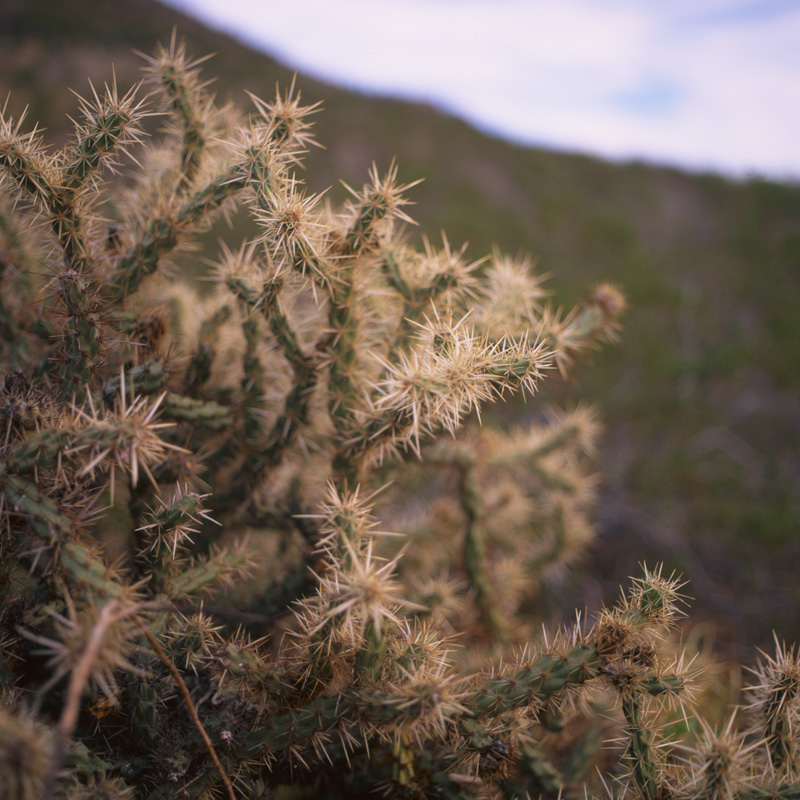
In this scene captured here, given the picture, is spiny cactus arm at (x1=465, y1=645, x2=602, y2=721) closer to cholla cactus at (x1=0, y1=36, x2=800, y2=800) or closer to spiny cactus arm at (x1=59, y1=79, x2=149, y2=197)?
cholla cactus at (x1=0, y1=36, x2=800, y2=800)

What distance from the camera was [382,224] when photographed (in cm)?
133

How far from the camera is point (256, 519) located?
1539 mm

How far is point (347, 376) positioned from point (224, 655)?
695 mm

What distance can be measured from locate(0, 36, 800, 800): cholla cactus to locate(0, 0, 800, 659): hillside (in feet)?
5.09

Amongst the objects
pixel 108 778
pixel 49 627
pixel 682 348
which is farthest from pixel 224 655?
pixel 682 348

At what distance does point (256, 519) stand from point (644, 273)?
5599 millimetres

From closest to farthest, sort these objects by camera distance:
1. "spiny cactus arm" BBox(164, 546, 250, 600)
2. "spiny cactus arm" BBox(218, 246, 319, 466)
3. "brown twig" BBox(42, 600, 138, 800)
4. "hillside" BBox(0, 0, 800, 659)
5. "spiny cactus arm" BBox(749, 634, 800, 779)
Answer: "brown twig" BBox(42, 600, 138, 800), "spiny cactus arm" BBox(749, 634, 800, 779), "spiny cactus arm" BBox(164, 546, 250, 600), "spiny cactus arm" BBox(218, 246, 319, 466), "hillside" BBox(0, 0, 800, 659)

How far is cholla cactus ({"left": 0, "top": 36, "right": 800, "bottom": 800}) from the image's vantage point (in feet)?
3.29

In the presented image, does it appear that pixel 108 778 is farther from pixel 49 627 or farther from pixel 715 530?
pixel 715 530

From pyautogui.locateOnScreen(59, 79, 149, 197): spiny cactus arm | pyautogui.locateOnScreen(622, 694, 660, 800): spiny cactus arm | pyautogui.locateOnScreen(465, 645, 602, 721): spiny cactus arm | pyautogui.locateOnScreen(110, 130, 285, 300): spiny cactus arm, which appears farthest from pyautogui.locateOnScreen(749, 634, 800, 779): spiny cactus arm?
pyautogui.locateOnScreen(59, 79, 149, 197): spiny cactus arm

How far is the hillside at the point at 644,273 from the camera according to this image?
11.0 feet

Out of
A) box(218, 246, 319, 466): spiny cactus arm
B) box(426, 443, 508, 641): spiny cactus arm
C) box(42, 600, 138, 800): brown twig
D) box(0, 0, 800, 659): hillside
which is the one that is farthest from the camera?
box(0, 0, 800, 659): hillside

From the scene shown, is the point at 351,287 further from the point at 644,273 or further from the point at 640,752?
the point at 644,273

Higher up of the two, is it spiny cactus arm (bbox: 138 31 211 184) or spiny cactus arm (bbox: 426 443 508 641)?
spiny cactus arm (bbox: 138 31 211 184)
